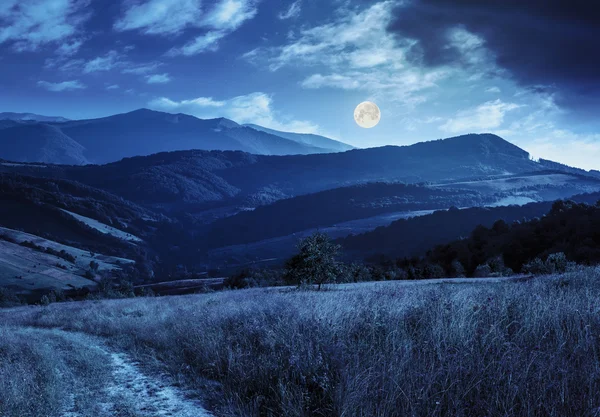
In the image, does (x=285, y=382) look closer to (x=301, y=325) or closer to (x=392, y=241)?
(x=301, y=325)

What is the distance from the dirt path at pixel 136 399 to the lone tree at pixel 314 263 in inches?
1123

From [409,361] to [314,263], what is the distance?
105 ft

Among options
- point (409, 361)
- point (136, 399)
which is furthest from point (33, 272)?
point (409, 361)

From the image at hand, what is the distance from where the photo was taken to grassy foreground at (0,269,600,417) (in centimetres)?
451

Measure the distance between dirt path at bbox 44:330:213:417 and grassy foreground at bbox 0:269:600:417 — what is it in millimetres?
420

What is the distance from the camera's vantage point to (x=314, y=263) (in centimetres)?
3744

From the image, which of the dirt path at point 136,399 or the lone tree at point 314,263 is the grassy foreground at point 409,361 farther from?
the lone tree at point 314,263

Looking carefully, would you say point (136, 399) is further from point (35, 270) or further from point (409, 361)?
point (35, 270)

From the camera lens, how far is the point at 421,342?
20.8ft

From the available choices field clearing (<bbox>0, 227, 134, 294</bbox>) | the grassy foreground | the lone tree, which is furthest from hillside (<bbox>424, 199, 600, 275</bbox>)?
field clearing (<bbox>0, 227, 134, 294</bbox>)

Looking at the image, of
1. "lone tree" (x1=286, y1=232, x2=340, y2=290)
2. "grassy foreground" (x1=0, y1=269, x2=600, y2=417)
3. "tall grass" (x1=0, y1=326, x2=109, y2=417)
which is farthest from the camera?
"lone tree" (x1=286, y1=232, x2=340, y2=290)

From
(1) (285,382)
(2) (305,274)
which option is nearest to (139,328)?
(1) (285,382)

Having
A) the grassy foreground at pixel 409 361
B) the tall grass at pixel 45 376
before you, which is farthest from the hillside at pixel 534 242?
the tall grass at pixel 45 376

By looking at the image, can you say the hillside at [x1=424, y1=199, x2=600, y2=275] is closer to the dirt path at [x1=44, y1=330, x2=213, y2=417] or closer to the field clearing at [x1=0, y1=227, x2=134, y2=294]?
the dirt path at [x1=44, y1=330, x2=213, y2=417]
